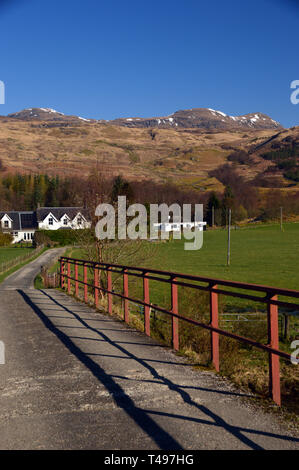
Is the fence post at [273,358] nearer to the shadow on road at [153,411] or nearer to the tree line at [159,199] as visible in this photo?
the shadow on road at [153,411]

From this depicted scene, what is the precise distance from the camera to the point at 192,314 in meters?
14.6

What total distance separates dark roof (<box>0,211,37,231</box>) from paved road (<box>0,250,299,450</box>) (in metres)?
111

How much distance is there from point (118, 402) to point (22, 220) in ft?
387

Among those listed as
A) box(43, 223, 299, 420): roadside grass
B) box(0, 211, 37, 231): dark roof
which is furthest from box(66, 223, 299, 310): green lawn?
box(0, 211, 37, 231): dark roof

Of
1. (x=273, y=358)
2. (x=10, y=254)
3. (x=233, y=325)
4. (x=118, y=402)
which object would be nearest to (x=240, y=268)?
(x=233, y=325)

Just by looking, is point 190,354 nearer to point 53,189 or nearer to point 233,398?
point 233,398

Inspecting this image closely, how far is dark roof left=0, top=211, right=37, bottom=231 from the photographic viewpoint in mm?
116125

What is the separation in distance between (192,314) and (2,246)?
8295 cm

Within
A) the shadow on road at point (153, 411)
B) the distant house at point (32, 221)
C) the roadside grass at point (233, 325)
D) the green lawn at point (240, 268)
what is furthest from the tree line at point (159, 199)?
the shadow on road at point (153, 411)

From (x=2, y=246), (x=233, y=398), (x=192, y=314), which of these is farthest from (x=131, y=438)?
(x=2, y=246)

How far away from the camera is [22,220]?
119 meters

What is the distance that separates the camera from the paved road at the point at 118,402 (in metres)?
3.87

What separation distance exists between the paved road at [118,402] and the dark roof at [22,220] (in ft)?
364

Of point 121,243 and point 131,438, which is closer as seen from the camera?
point 131,438
